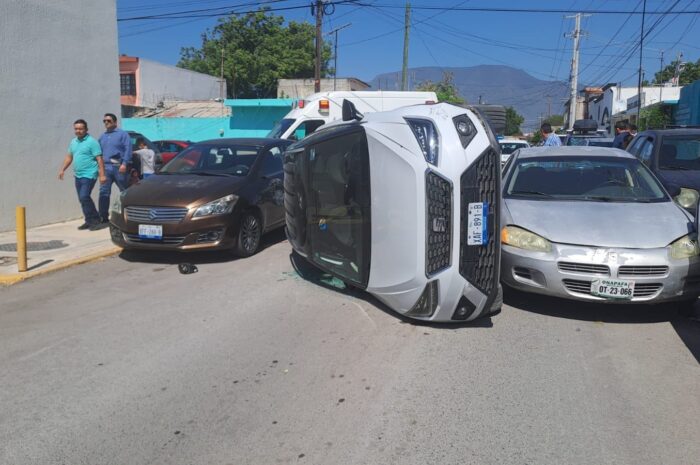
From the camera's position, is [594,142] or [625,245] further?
[594,142]

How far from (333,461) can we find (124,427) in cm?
131

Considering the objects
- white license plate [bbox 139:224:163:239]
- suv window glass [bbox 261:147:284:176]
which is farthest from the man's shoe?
suv window glass [bbox 261:147:284:176]

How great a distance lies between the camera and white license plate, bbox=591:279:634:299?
5.06 meters

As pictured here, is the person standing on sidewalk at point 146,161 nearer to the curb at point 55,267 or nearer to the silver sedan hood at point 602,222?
the curb at point 55,267

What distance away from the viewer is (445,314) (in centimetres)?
501

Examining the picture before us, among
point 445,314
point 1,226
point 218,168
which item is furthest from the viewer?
point 1,226

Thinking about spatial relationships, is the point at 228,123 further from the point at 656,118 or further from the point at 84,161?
the point at 84,161

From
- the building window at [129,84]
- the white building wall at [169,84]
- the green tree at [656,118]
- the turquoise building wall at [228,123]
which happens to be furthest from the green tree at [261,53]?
the green tree at [656,118]

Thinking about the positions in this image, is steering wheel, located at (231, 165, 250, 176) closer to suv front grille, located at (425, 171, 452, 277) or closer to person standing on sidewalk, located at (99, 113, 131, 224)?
person standing on sidewalk, located at (99, 113, 131, 224)

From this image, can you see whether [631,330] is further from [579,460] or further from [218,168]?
[218,168]

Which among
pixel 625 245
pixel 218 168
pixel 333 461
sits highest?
pixel 218 168

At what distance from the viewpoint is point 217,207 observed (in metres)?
7.55

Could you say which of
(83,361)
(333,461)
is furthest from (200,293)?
(333,461)

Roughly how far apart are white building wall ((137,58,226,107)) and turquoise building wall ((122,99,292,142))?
9.18 meters
